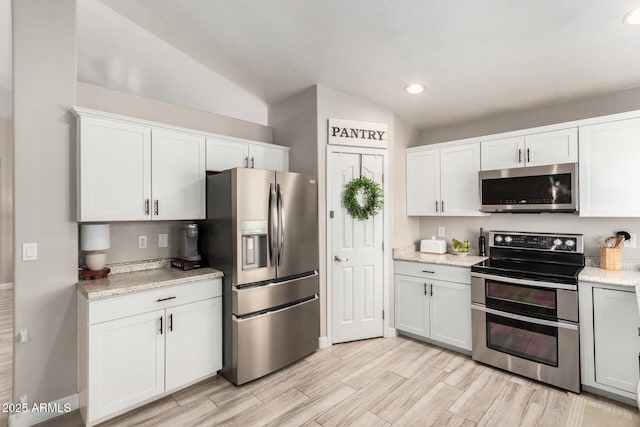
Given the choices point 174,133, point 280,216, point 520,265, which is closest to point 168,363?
point 280,216

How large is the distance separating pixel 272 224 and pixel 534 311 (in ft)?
7.67

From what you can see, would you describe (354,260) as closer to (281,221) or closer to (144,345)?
(281,221)

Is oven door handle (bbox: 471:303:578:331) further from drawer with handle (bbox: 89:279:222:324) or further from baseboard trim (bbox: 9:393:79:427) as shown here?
baseboard trim (bbox: 9:393:79:427)

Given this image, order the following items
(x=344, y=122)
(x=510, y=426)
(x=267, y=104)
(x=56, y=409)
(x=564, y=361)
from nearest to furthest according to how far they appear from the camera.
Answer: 1. (x=510, y=426)
2. (x=56, y=409)
3. (x=564, y=361)
4. (x=344, y=122)
5. (x=267, y=104)

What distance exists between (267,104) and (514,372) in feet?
12.6

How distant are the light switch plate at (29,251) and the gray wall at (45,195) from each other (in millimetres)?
22

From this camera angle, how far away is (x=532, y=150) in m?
2.94

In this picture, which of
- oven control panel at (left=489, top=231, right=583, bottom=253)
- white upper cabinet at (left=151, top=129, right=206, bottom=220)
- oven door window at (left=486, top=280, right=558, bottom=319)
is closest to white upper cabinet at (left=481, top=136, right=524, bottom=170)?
oven control panel at (left=489, top=231, right=583, bottom=253)

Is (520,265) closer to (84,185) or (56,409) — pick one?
(84,185)

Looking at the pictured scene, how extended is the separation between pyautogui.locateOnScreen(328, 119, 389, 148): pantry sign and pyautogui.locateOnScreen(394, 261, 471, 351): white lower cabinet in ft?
4.66

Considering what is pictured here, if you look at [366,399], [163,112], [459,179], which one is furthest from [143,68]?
[366,399]

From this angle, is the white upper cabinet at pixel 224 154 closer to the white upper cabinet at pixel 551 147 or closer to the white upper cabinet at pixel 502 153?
the white upper cabinet at pixel 502 153

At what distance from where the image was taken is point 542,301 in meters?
2.52

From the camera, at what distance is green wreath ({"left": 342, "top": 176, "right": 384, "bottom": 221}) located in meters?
3.29
